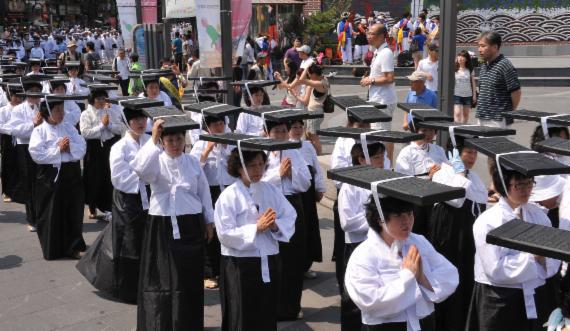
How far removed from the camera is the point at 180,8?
13031 mm

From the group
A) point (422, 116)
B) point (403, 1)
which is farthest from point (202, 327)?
point (403, 1)

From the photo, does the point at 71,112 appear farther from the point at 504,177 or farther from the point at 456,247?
the point at 504,177

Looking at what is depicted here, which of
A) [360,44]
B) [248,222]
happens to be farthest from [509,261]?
[360,44]

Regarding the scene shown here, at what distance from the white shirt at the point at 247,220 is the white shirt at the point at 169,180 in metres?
0.71

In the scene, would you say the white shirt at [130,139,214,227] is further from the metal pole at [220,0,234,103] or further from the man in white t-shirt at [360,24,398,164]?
the metal pole at [220,0,234,103]

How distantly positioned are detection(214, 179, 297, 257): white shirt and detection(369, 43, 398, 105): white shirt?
172 inches

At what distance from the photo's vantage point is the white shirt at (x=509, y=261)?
430cm

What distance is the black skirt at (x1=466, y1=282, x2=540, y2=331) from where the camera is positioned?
175 inches

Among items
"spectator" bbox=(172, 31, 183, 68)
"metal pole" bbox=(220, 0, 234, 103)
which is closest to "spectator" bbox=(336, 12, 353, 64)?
"spectator" bbox=(172, 31, 183, 68)

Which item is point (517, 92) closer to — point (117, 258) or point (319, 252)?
point (319, 252)

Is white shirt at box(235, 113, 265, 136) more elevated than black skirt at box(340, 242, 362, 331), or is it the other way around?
white shirt at box(235, 113, 265, 136)

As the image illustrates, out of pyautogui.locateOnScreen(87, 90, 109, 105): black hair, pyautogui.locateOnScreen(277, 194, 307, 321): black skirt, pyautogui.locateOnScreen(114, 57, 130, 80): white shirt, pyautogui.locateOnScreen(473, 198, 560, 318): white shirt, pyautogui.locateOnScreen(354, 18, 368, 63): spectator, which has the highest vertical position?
pyautogui.locateOnScreen(354, 18, 368, 63): spectator

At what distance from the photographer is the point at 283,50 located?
27.3m

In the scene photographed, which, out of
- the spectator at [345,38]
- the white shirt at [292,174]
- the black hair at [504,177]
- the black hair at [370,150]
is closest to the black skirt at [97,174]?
the white shirt at [292,174]
